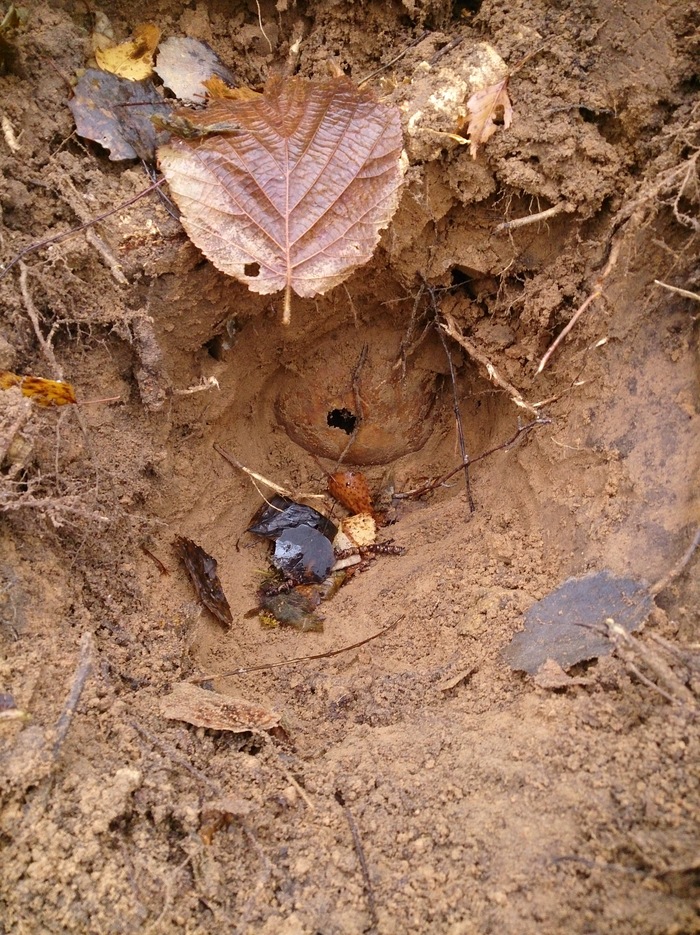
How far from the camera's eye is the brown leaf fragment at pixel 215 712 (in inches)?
75.0

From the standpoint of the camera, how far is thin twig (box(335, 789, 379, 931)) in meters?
1.49

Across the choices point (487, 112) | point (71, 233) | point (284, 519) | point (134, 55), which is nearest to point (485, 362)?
point (487, 112)

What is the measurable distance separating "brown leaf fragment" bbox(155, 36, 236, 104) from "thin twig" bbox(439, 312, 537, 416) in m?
1.31

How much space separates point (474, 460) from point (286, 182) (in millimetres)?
1503

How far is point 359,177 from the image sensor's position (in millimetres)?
2271

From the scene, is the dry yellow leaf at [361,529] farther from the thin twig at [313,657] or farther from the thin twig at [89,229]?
the thin twig at [89,229]

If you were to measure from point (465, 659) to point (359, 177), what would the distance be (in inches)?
70.1

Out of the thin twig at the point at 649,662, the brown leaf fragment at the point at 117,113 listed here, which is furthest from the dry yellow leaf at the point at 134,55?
the thin twig at the point at 649,662

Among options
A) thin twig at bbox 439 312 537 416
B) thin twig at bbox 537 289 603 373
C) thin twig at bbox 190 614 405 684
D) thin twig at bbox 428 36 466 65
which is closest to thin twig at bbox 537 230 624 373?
thin twig at bbox 537 289 603 373

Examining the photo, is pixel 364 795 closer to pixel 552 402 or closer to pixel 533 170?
pixel 552 402

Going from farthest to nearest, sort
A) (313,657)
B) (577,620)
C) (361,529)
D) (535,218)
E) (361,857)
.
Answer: (361,529)
(313,657)
(535,218)
(577,620)
(361,857)

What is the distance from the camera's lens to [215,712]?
6.41ft

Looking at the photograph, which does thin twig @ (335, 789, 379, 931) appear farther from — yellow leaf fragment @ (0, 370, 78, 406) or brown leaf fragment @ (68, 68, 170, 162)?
brown leaf fragment @ (68, 68, 170, 162)

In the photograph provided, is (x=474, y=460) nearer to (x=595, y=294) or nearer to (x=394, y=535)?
(x=394, y=535)
